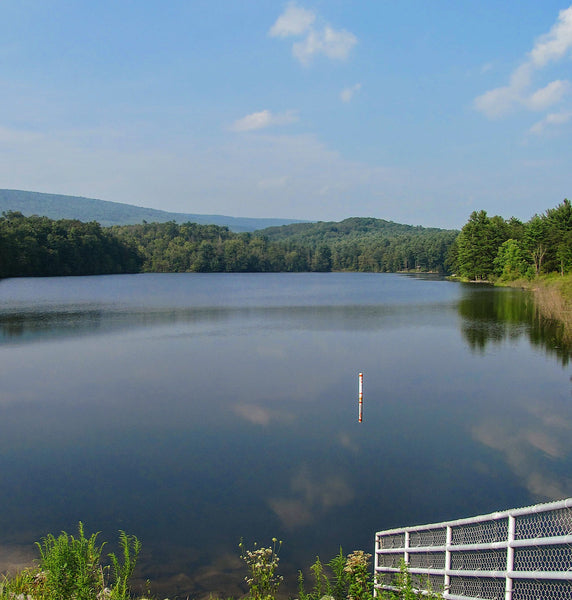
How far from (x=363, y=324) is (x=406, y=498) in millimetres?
23226

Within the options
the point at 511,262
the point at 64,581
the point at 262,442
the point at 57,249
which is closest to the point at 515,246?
the point at 511,262

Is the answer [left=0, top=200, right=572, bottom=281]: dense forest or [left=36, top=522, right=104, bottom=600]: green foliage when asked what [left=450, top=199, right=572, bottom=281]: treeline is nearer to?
[left=0, top=200, right=572, bottom=281]: dense forest

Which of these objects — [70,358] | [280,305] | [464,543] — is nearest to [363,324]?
[280,305]

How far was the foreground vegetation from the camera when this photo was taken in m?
5.18

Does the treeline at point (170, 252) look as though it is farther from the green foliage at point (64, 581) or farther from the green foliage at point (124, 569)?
the green foliage at point (64, 581)

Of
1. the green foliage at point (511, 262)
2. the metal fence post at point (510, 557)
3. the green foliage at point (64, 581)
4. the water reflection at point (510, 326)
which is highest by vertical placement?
the green foliage at point (511, 262)

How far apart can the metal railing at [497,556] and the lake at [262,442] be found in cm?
202

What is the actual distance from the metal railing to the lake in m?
2.02

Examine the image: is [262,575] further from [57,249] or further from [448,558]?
[57,249]

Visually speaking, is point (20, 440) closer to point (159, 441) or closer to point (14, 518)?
point (159, 441)

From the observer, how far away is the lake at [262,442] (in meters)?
7.95

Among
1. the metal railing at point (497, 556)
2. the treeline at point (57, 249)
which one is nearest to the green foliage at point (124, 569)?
the metal railing at point (497, 556)

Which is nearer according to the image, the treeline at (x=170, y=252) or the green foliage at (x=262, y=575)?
the green foliage at (x=262, y=575)

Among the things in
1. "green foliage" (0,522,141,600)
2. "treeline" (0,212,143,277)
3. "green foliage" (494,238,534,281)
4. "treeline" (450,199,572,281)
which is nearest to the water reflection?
"treeline" (450,199,572,281)
